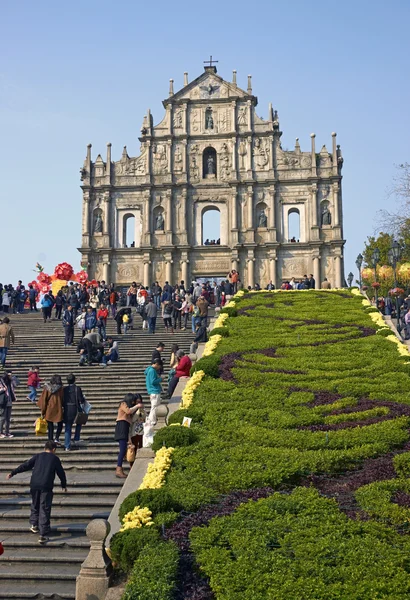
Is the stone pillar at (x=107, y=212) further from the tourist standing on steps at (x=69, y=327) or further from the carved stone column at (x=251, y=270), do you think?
the tourist standing on steps at (x=69, y=327)

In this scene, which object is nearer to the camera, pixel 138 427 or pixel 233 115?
pixel 138 427

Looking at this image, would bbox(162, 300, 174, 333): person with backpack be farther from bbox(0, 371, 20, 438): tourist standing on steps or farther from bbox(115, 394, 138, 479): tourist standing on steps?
bbox(115, 394, 138, 479): tourist standing on steps

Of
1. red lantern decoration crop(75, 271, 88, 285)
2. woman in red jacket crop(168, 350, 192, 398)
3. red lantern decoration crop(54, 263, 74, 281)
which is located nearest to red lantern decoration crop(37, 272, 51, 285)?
red lantern decoration crop(54, 263, 74, 281)

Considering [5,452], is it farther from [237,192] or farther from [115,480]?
[237,192]

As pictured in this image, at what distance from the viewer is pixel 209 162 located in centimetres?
5000

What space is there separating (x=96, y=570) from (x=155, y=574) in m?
0.99

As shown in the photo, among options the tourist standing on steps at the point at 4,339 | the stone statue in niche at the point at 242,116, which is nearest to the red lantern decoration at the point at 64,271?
the stone statue in niche at the point at 242,116

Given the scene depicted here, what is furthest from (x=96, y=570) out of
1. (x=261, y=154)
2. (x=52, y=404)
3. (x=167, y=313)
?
(x=261, y=154)

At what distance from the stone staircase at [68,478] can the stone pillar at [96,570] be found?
69 centimetres

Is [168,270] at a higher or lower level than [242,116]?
lower

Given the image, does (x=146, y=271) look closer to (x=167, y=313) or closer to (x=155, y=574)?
(x=167, y=313)

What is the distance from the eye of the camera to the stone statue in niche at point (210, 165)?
49869 mm

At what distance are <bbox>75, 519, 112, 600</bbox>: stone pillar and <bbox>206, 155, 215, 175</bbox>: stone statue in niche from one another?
42573mm

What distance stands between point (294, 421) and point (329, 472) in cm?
242
